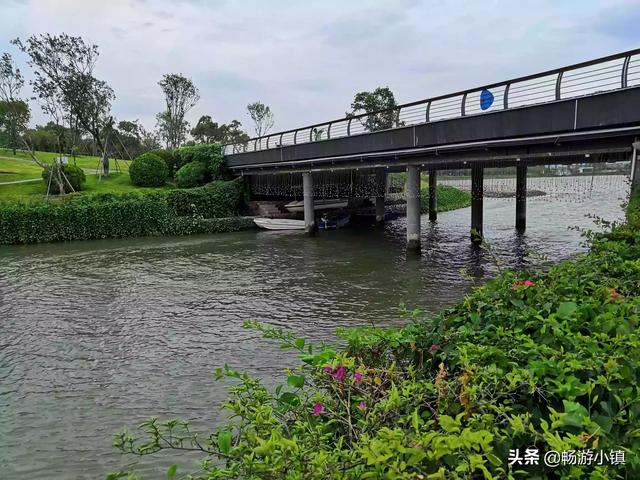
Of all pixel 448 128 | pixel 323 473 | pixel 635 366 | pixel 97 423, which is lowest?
pixel 97 423

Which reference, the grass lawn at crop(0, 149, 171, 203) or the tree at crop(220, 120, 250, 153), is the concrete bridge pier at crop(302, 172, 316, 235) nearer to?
the grass lawn at crop(0, 149, 171, 203)

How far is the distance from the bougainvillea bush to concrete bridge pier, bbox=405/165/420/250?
58.0 ft

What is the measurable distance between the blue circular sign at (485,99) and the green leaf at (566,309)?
14407mm

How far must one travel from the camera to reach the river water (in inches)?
269

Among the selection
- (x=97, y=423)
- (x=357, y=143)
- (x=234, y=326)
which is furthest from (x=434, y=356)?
(x=357, y=143)

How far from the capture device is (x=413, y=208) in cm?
2147

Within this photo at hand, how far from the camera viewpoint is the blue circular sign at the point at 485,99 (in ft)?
52.6

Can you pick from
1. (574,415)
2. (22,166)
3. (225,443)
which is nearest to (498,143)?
(574,415)

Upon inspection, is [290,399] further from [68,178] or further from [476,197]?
[68,178]

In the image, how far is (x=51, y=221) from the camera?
1105 inches

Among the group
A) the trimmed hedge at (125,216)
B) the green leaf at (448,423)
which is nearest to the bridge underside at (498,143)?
the trimmed hedge at (125,216)

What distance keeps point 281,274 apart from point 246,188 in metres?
19.9

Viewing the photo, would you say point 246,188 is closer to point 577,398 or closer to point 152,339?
point 152,339

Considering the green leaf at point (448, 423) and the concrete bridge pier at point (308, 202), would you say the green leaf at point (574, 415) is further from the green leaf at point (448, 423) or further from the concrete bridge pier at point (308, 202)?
the concrete bridge pier at point (308, 202)
